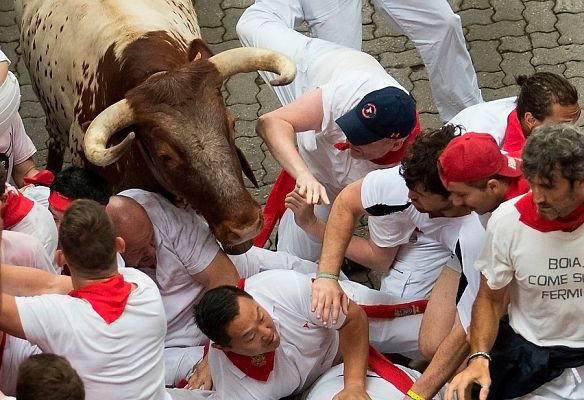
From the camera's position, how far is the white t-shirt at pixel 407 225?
4793 millimetres

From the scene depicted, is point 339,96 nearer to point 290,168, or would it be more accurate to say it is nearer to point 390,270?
point 290,168

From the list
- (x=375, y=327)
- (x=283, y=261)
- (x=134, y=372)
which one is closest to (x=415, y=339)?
(x=375, y=327)

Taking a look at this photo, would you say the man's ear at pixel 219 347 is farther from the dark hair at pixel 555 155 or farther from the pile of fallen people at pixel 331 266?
the dark hair at pixel 555 155

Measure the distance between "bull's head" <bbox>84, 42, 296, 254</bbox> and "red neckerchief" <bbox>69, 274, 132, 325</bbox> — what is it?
3.30 ft

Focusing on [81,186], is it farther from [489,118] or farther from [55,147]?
[55,147]

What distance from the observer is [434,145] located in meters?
4.68

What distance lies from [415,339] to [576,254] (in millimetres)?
1350

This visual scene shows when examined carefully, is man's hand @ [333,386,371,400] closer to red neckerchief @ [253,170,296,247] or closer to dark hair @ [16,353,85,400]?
red neckerchief @ [253,170,296,247]

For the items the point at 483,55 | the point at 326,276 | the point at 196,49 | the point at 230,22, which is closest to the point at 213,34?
the point at 230,22

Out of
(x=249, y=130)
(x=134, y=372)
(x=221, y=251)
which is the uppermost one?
(x=134, y=372)

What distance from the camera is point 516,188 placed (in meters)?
4.47

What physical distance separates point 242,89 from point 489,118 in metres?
2.97

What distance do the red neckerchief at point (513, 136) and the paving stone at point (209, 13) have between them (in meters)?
3.74

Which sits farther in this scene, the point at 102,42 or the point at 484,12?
the point at 484,12
